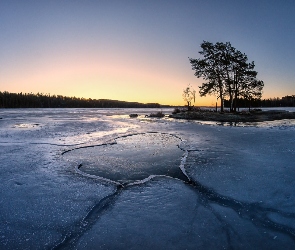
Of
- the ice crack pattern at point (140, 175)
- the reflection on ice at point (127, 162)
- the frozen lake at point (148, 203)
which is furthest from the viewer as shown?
the reflection on ice at point (127, 162)

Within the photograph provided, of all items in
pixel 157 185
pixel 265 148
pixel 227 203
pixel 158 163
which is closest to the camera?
pixel 227 203

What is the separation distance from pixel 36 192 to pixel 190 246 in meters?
2.97

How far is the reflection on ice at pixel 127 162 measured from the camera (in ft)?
15.9

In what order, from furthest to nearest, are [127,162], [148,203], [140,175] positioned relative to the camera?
1. [127,162]
2. [140,175]
3. [148,203]

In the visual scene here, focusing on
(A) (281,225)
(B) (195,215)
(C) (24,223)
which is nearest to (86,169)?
(C) (24,223)

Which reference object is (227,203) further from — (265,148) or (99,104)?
(99,104)

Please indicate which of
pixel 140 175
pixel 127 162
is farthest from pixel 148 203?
pixel 127 162

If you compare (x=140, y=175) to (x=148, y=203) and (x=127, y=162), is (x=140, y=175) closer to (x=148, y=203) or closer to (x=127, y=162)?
(x=127, y=162)

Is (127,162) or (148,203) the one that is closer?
(148,203)

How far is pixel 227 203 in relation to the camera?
3354mm

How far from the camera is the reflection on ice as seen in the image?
4848mm

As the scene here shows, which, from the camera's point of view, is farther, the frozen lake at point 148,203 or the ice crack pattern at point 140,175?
the ice crack pattern at point 140,175

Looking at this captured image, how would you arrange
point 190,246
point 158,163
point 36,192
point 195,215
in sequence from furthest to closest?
point 158,163 < point 36,192 < point 195,215 < point 190,246

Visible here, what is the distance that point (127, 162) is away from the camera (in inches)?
230
